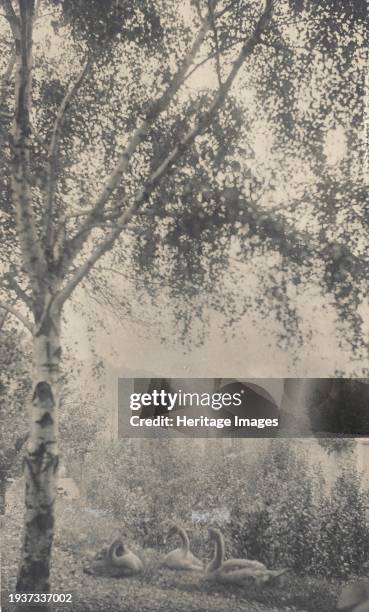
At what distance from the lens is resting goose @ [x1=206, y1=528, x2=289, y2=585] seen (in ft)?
10.3

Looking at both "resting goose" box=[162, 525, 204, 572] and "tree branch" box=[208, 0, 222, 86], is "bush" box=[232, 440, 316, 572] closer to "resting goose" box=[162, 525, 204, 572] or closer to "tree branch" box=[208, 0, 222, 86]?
"resting goose" box=[162, 525, 204, 572]

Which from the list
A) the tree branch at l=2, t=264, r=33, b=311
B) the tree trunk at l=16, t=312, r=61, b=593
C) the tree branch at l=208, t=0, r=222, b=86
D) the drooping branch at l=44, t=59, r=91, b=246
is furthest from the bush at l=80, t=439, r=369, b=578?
the tree branch at l=208, t=0, r=222, b=86

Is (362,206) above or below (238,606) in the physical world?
above

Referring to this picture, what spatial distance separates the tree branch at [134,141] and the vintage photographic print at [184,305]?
0.04 feet

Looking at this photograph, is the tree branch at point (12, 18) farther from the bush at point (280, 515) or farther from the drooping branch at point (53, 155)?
the bush at point (280, 515)

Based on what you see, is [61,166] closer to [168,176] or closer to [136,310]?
[168,176]

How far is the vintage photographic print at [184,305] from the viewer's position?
3193mm

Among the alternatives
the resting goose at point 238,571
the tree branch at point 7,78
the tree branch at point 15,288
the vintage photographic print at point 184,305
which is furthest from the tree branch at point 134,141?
the resting goose at point 238,571

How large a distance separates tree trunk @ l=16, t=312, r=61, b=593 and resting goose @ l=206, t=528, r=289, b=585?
2.99ft

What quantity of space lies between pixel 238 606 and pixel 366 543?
789 millimetres

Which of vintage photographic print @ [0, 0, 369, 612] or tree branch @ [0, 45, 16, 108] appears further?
tree branch @ [0, 45, 16, 108]

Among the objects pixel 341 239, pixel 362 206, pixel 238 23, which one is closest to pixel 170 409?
pixel 341 239

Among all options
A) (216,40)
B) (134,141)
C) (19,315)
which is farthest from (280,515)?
(216,40)

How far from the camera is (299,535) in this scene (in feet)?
10.4
